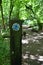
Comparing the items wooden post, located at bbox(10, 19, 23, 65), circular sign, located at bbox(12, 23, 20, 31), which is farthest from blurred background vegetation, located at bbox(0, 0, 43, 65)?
circular sign, located at bbox(12, 23, 20, 31)

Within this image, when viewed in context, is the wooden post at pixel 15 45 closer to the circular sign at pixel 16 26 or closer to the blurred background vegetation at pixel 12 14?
the circular sign at pixel 16 26

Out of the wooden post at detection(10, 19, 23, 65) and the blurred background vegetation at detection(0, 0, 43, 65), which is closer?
the wooden post at detection(10, 19, 23, 65)

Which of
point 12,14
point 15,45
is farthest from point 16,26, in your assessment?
point 12,14

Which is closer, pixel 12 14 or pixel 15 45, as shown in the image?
pixel 15 45

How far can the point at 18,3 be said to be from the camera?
13.4 m

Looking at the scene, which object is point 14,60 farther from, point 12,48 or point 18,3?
point 18,3

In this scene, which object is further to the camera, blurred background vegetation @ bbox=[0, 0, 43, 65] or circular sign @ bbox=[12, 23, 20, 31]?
blurred background vegetation @ bbox=[0, 0, 43, 65]

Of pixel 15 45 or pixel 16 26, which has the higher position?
pixel 16 26

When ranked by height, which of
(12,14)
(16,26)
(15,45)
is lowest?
(12,14)

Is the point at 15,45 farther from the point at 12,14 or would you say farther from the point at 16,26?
the point at 12,14

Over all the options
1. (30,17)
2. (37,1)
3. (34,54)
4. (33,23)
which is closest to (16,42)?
(34,54)

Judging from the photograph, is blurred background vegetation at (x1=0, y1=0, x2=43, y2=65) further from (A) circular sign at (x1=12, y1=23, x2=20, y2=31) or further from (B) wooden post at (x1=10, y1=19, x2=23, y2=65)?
(A) circular sign at (x1=12, y1=23, x2=20, y2=31)

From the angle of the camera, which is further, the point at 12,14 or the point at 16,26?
the point at 12,14

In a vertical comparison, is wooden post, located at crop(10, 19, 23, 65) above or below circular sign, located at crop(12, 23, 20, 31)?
below
